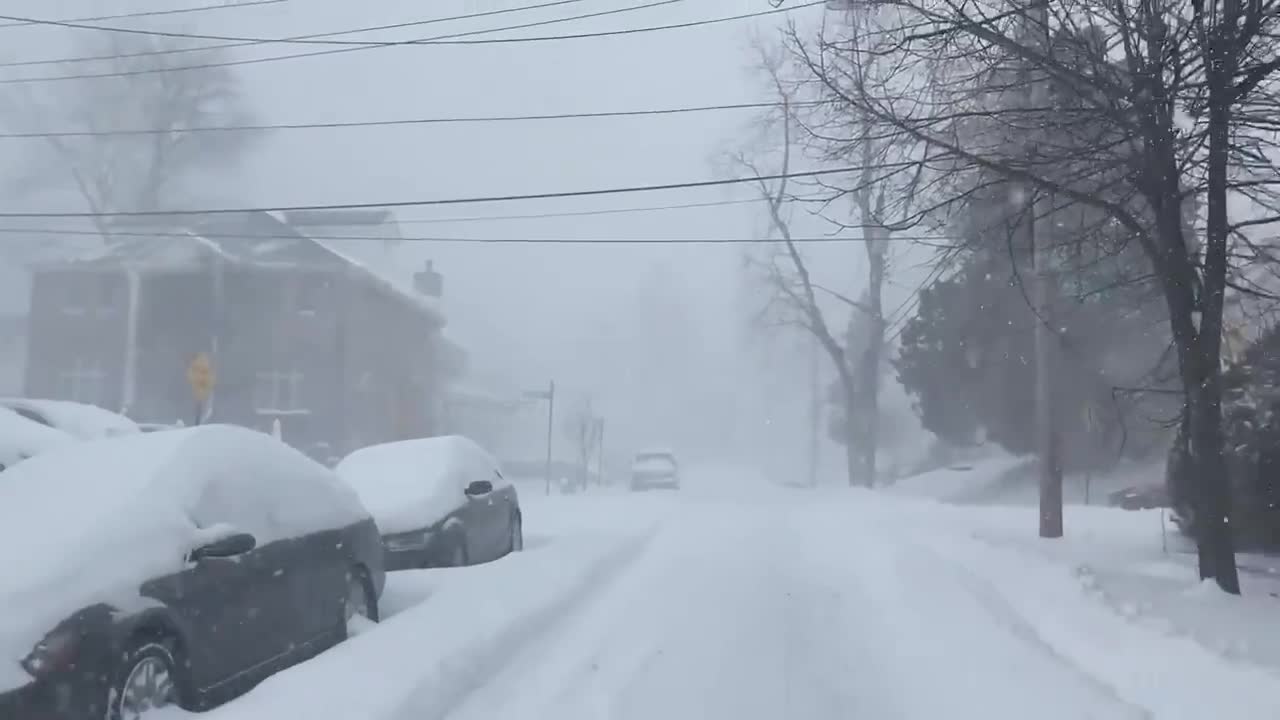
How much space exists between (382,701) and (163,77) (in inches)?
1476

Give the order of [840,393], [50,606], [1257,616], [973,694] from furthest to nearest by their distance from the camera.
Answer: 1. [840,393]
2. [1257,616]
3. [973,694]
4. [50,606]

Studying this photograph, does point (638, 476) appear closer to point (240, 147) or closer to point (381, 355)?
point (381, 355)

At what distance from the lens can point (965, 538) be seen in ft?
49.8

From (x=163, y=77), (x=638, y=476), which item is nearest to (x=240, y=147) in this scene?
(x=163, y=77)

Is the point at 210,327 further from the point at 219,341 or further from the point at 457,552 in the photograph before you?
the point at 457,552

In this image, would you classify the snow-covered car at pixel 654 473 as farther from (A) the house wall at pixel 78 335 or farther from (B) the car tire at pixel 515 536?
(B) the car tire at pixel 515 536

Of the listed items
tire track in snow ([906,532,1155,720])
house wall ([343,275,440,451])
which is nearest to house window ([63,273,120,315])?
house wall ([343,275,440,451])

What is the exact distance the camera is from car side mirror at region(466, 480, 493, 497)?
12773 mm

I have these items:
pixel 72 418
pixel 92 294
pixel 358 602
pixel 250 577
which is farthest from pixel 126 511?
pixel 92 294

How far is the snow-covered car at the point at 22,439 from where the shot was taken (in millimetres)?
13719

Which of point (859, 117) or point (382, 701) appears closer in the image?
point (382, 701)

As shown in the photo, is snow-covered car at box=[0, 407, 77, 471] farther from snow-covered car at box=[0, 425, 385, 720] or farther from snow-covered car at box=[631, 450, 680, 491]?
snow-covered car at box=[631, 450, 680, 491]

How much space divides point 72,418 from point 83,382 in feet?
81.8

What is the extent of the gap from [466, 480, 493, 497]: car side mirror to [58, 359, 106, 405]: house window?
104ft
